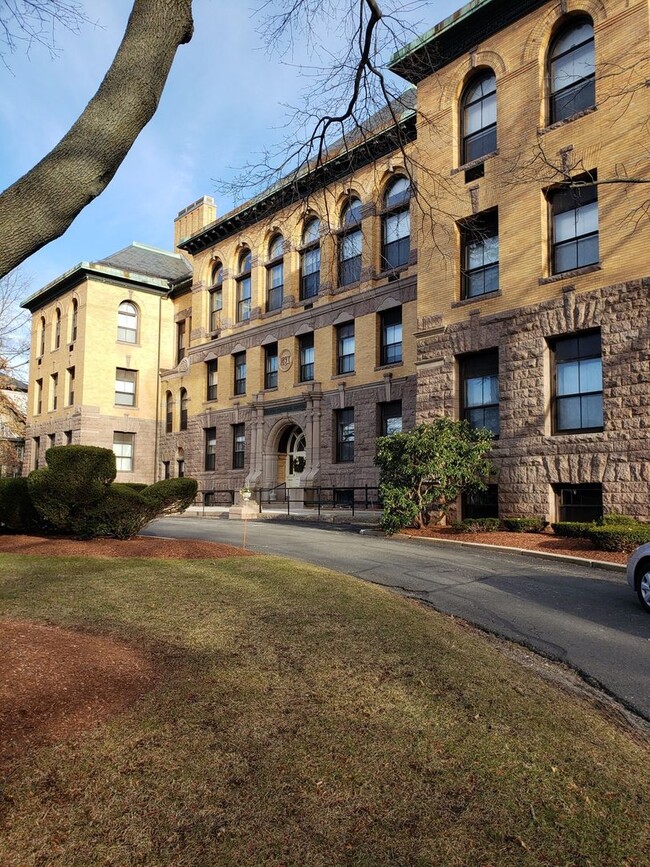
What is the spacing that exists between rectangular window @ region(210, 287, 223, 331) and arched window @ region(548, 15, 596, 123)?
2006 cm

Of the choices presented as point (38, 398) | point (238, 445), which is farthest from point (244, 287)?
point (38, 398)

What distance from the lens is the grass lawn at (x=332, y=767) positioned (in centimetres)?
273

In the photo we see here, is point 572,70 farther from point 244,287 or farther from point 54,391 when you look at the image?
point 54,391

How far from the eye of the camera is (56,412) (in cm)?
4041

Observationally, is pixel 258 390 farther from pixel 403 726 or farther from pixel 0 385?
pixel 403 726

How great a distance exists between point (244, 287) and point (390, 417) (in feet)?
41.3

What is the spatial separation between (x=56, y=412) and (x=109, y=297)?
8130 millimetres

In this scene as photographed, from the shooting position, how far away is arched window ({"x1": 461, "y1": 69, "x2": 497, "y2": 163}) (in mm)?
18734

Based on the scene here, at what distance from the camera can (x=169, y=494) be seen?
43.4 ft

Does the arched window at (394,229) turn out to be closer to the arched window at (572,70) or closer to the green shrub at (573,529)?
the arched window at (572,70)

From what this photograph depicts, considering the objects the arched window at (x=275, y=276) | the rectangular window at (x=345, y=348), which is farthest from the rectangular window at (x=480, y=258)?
the arched window at (x=275, y=276)

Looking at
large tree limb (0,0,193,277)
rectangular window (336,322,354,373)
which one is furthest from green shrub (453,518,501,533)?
large tree limb (0,0,193,277)

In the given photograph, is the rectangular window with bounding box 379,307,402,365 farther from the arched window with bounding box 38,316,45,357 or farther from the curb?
the arched window with bounding box 38,316,45,357

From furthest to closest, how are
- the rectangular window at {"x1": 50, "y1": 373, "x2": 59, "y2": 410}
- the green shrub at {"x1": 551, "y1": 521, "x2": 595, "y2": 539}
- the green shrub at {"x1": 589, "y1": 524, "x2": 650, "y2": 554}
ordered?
the rectangular window at {"x1": 50, "y1": 373, "x2": 59, "y2": 410} → the green shrub at {"x1": 551, "y1": 521, "x2": 595, "y2": 539} → the green shrub at {"x1": 589, "y1": 524, "x2": 650, "y2": 554}
